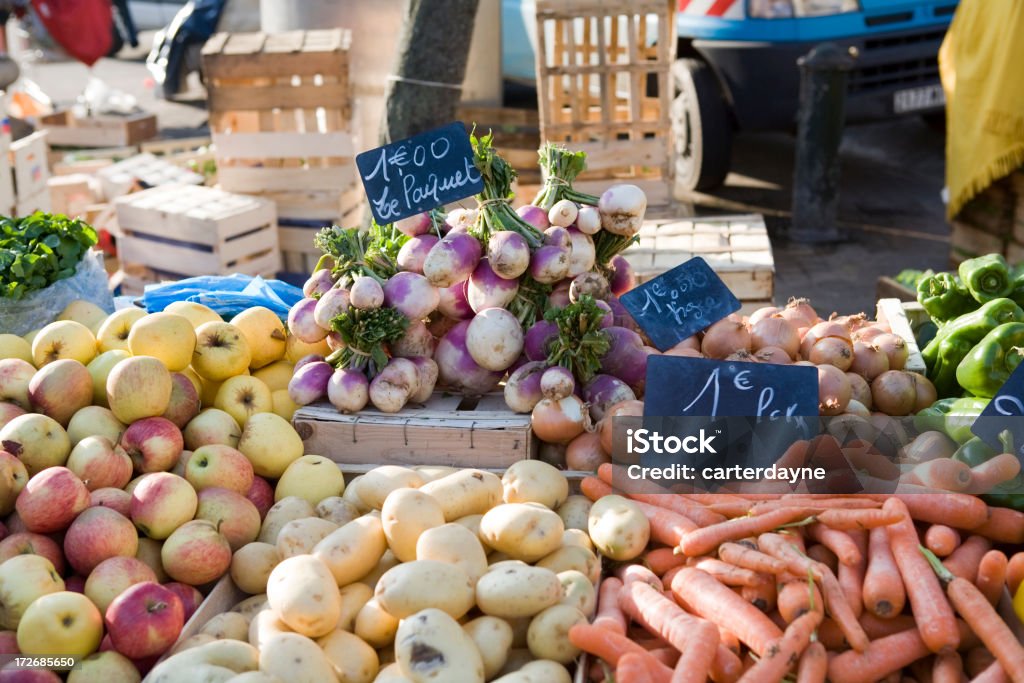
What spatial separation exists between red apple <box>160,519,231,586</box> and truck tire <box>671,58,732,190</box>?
5.72 metres

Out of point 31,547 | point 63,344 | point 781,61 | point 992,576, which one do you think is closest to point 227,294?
point 63,344

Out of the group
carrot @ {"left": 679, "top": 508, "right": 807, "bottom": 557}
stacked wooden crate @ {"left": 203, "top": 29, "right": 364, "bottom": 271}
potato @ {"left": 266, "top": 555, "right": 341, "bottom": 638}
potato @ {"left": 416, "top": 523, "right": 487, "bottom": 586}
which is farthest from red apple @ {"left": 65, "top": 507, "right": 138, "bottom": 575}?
stacked wooden crate @ {"left": 203, "top": 29, "right": 364, "bottom": 271}

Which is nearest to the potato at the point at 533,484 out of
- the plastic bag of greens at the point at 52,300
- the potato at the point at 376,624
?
the potato at the point at 376,624

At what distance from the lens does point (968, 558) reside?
221 centimetres

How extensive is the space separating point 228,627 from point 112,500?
0.48 m

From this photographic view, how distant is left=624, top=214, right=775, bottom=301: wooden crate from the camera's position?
391 cm

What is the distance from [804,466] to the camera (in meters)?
2.41

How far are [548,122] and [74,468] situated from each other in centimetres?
378

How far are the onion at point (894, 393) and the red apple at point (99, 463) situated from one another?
2.06 m

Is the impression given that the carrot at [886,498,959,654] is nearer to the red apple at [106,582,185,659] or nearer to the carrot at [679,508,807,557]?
the carrot at [679,508,807,557]

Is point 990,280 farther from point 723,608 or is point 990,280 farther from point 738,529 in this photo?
point 723,608

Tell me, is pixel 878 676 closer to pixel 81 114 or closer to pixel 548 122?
pixel 548 122

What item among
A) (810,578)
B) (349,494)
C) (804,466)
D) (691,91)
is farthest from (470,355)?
(691,91)

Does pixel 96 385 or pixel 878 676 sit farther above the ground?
pixel 96 385
